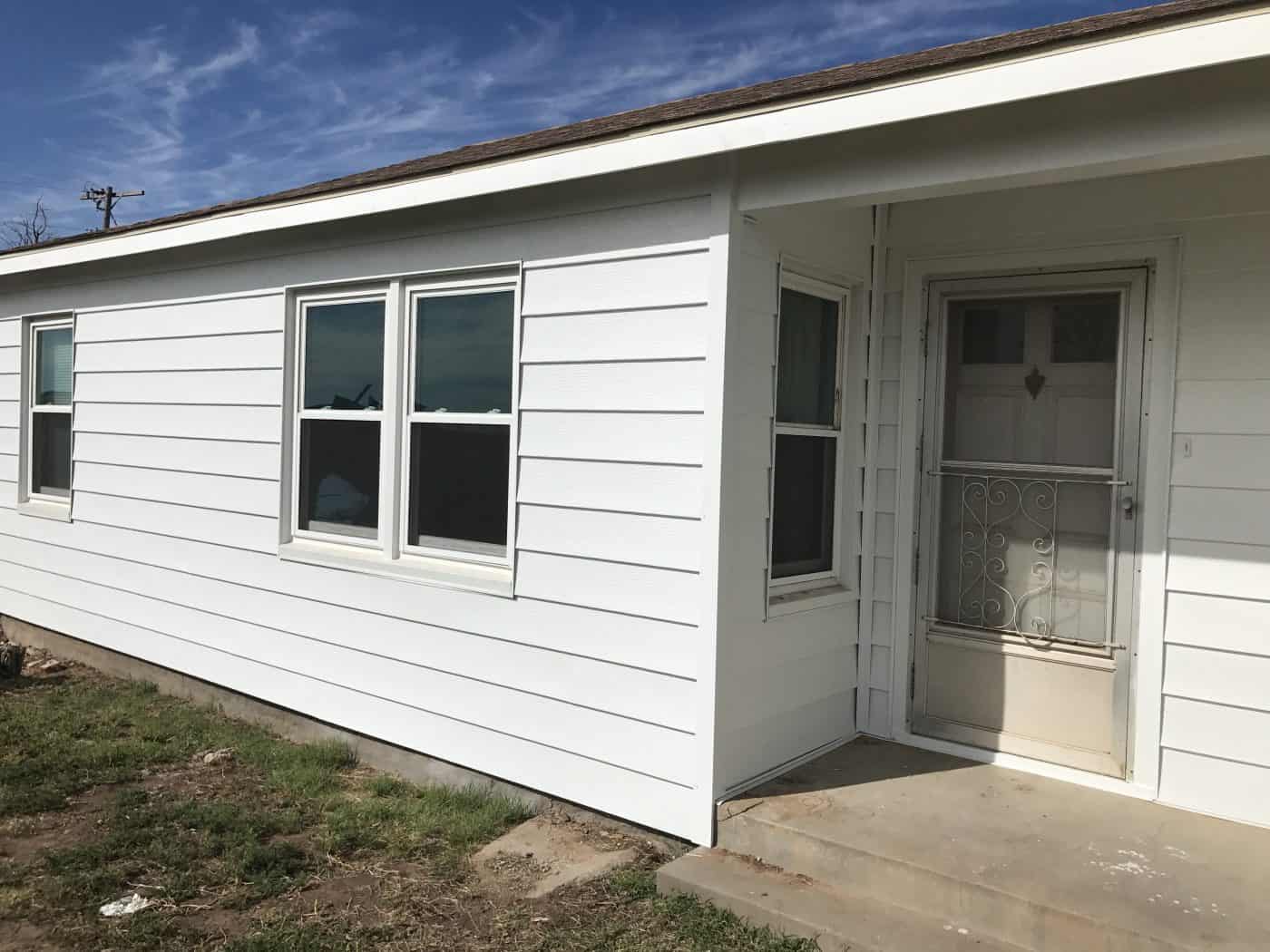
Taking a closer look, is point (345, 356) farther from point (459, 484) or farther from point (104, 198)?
point (104, 198)

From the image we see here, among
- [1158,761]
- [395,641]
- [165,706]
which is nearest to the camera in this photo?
[1158,761]

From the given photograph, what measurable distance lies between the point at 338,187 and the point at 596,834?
3.39m

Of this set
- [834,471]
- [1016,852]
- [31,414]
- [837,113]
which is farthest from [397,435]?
[31,414]

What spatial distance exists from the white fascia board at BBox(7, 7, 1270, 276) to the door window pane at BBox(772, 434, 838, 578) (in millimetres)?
1273

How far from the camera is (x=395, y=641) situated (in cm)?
513

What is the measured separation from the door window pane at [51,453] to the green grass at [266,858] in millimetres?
2567

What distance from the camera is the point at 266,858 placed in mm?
4074

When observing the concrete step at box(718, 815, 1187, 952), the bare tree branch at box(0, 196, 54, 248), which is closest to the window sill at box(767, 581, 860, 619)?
the concrete step at box(718, 815, 1187, 952)

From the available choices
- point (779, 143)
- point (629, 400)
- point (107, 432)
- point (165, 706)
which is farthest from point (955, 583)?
point (107, 432)

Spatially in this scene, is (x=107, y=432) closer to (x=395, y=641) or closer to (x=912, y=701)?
(x=395, y=641)

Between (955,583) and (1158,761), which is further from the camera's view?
(955,583)

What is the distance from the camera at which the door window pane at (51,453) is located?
7738mm

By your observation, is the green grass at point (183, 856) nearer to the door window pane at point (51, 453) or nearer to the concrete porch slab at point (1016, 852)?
the concrete porch slab at point (1016, 852)

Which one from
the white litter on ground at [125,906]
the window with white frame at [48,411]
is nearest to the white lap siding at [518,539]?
the window with white frame at [48,411]
